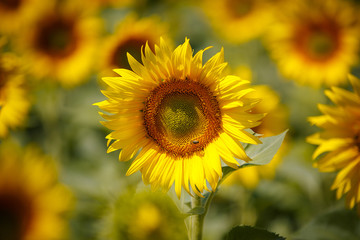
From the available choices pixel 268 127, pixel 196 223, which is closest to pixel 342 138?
pixel 196 223

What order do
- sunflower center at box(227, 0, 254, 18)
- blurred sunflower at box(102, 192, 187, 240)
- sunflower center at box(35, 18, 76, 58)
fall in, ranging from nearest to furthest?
blurred sunflower at box(102, 192, 187, 240)
sunflower center at box(35, 18, 76, 58)
sunflower center at box(227, 0, 254, 18)

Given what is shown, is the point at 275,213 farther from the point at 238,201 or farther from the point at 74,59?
the point at 74,59

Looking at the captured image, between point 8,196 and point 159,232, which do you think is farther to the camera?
point 8,196

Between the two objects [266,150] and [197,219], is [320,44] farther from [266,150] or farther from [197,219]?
[197,219]

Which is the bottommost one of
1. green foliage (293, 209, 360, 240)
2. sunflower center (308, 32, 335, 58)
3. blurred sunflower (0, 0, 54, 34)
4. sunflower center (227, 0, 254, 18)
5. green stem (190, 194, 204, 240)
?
green foliage (293, 209, 360, 240)

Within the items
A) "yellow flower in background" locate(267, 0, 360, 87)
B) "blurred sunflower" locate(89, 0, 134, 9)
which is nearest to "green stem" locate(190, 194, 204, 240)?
"yellow flower in background" locate(267, 0, 360, 87)

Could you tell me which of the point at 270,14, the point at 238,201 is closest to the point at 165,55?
the point at 238,201

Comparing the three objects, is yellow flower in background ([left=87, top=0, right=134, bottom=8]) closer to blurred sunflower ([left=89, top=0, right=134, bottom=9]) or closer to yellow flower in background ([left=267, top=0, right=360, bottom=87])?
blurred sunflower ([left=89, top=0, right=134, bottom=9])
